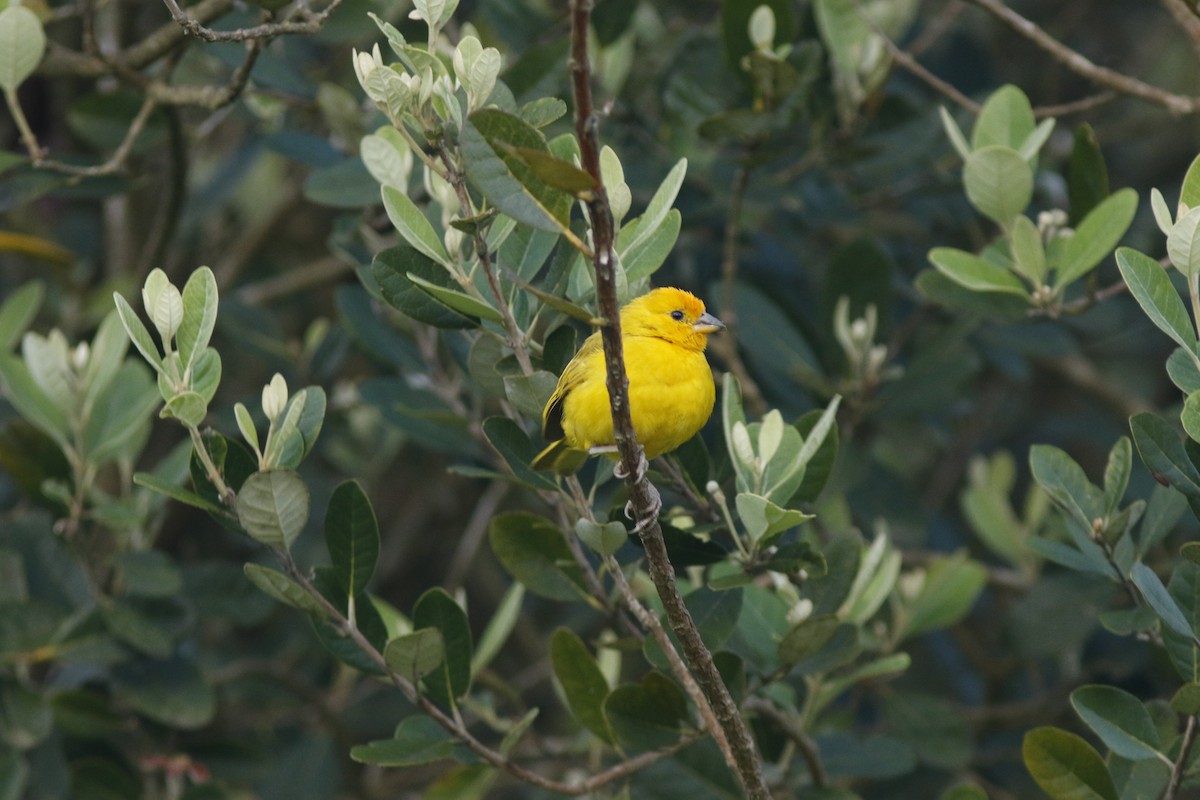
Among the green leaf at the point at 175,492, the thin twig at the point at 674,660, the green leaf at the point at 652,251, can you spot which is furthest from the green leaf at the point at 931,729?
the green leaf at the point at 175,492

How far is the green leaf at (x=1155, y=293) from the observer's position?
248cm

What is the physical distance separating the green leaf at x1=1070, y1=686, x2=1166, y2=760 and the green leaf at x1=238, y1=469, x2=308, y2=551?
1.68 meters

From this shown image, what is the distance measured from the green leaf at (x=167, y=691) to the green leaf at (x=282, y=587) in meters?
1.42

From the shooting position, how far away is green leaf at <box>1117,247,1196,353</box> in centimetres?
248

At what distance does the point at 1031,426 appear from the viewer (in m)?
6.30

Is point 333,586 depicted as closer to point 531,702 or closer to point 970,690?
point 970,690

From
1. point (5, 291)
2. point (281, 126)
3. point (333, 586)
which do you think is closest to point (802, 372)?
point (333, 586)

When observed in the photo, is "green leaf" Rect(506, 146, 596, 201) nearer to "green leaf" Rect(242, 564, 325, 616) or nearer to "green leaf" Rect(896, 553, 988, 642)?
"green leaf" Rect(242, 564, 325, 616)

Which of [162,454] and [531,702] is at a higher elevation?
[162,454]

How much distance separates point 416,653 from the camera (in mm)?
2791

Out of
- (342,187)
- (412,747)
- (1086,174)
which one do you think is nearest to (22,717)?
(412,747)

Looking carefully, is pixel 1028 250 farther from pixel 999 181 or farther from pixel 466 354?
pixel 466 354

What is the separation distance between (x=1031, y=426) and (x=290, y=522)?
459 cm

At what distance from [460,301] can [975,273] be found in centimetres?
152
